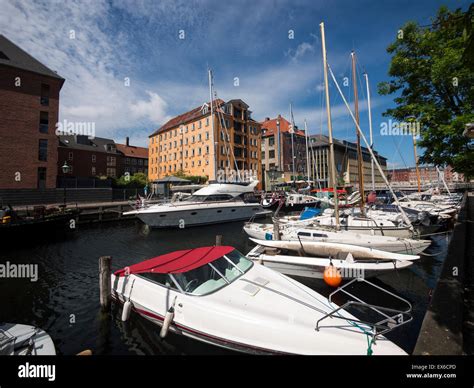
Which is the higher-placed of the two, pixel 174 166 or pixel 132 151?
pixel 132 151

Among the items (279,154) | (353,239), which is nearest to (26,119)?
(353,239)

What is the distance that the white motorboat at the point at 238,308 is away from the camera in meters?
4.51

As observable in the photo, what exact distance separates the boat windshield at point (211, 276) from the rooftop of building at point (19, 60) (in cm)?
4101

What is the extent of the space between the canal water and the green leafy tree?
5403 mm

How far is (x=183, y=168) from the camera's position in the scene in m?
53.0

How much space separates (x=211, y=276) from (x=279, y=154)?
56.5 metres

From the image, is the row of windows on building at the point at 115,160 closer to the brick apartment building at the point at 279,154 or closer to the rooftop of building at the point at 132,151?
the rooftop of building at the point at 132,151

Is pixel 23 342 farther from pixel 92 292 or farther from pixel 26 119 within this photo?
pixel 26 119

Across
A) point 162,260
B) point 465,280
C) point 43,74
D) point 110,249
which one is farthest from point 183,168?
point 465,280

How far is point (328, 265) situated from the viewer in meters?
8.59

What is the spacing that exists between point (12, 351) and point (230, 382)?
4.52 m

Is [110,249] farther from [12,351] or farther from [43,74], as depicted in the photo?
[43,74]

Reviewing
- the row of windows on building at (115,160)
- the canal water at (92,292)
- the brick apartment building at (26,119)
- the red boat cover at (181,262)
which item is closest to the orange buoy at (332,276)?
the canal water at (92,292)

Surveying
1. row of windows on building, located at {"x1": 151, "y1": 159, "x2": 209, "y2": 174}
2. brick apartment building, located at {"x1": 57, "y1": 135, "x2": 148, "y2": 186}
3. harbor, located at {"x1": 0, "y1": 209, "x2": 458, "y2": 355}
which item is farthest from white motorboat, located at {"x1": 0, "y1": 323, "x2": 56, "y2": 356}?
brick apartment building, located at {"x1": 57, "y1": 135, "x2": 148, "y2": 186}
